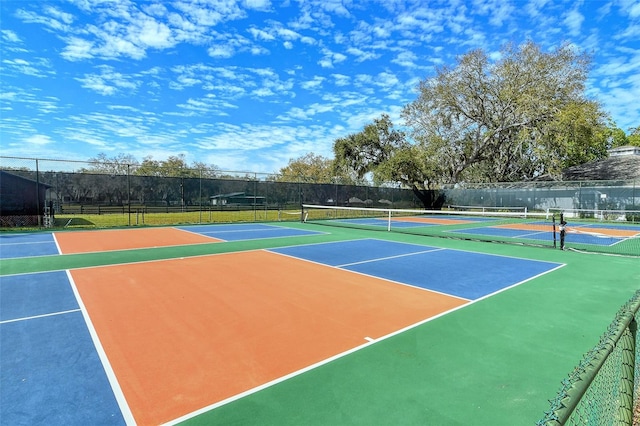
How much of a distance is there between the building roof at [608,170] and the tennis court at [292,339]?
31793 millimetres

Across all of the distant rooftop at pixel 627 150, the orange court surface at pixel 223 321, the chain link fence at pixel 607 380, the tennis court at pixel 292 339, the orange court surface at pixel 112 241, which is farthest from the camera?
the distant rooftop at pixel 627 150

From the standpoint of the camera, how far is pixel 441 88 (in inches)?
1457

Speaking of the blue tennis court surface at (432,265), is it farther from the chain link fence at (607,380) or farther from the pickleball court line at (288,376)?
the chain link fence at (607,380)

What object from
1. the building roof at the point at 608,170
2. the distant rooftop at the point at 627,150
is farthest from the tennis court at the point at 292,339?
the distant rooftop at the point at 627,150

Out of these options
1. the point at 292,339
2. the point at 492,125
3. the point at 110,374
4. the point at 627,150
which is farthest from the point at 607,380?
the point at 627,150

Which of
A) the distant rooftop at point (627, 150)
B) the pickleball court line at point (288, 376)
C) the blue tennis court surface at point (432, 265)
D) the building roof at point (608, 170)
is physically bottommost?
the pickleball court line at point (288, 376)

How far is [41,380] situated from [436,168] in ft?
126

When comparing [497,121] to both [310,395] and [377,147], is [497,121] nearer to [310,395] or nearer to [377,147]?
[377,147]

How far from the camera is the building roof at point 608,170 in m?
32.9

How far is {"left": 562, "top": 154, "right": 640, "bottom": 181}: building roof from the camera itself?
108ft

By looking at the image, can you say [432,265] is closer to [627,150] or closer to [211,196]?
[211,196]

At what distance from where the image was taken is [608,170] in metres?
34.9

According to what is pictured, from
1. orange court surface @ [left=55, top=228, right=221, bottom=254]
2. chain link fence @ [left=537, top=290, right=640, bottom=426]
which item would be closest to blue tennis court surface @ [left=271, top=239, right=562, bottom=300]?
chain link fence @ [left=537, top=290, right=640, bottom=426]

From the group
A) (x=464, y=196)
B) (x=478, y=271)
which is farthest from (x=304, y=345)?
(x=464, y=196)
